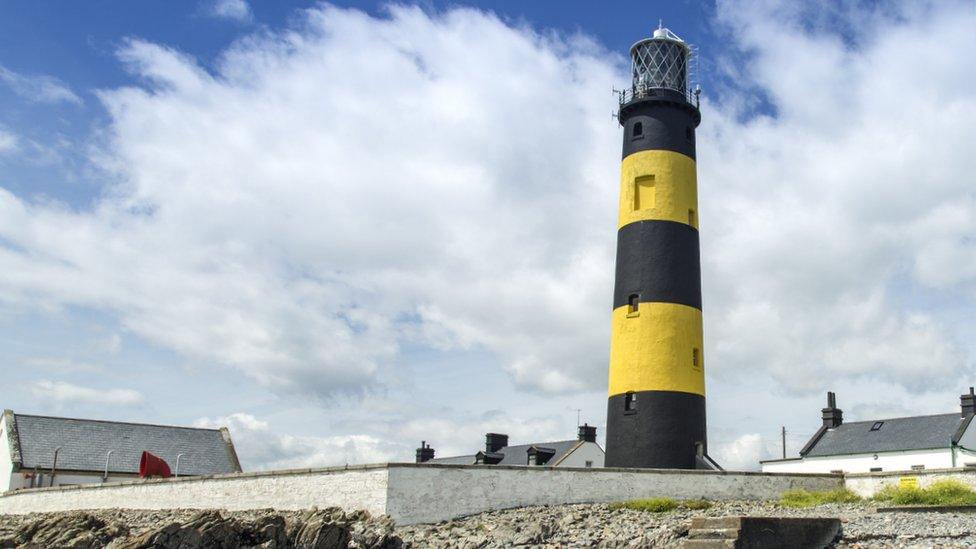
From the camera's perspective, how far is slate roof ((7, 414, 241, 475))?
40656mm

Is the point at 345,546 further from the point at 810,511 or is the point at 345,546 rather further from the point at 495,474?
the point at 810,511

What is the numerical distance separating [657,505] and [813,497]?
5229mm

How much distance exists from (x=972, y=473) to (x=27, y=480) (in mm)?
36338

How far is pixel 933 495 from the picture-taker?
851 inches

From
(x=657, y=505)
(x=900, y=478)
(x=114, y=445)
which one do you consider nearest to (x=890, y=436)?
(x=900, y=478)

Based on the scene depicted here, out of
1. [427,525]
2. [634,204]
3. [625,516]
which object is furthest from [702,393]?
[427,525]

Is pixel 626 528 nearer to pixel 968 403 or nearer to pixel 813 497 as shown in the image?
pixel 813 497

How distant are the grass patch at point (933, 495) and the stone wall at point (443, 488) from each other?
282 cm

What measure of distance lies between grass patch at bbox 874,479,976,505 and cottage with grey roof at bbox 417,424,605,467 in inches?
1121

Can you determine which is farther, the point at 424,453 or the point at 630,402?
the point at 424,453

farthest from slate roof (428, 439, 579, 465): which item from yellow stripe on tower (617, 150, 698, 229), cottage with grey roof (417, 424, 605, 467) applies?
yellow stripe on tower (617, 150, 698, 229)

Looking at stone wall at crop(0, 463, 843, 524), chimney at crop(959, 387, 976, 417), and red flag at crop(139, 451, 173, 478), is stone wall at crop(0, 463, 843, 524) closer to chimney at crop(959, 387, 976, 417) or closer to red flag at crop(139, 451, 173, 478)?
red flag at crop(139, 451, 173, 478)

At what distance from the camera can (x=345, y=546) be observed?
642 inches

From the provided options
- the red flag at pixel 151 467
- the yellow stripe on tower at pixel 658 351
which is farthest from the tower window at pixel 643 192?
the red flag at pixel 151 467
